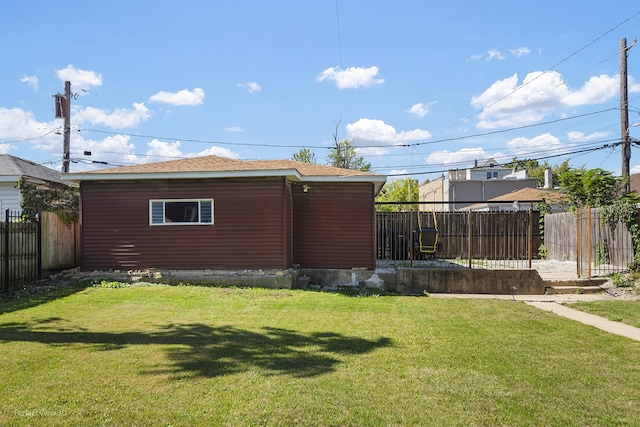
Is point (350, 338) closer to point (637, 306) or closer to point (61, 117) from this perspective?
point (637, 306)

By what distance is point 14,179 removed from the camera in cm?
1488

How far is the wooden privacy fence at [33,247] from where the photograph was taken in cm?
1006

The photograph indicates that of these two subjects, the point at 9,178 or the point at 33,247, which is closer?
the point at 33,247

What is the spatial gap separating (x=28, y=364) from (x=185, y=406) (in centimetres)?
223

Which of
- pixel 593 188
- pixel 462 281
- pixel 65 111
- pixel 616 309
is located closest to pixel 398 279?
pixel 462 281

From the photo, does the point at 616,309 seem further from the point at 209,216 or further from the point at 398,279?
the point at 209,216

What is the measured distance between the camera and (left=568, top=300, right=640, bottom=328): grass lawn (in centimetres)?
802

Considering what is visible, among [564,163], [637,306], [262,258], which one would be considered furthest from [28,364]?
[564,163]

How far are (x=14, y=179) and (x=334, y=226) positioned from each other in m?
10.5

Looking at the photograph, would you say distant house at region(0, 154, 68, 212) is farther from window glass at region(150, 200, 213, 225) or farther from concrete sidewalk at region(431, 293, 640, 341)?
concrete sidewalk at region(431, 293, 640, 341)

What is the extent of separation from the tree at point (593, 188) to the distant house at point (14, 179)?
17.9 m

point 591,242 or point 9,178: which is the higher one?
point 9,178

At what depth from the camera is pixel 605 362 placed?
5.30 meters

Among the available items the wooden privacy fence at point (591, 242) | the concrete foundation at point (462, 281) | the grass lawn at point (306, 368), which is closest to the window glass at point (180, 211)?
the concrete foundation at point (462, 281)
